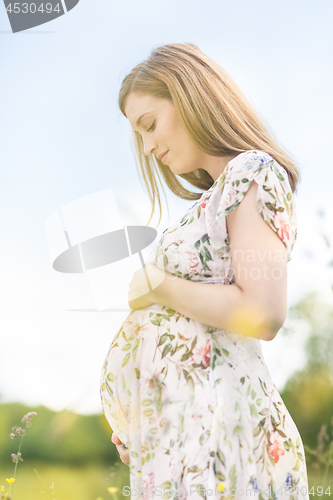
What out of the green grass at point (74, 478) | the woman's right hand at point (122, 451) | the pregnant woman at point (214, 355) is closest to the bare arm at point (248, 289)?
the pregnant woman at point (214, 355)

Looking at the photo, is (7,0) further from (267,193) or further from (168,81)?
(267,193)

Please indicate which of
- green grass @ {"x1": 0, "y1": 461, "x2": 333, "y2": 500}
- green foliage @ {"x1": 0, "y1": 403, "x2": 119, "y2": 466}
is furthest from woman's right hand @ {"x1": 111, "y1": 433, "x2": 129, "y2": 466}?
green foliage @ {"x1": 0, "y1": 403, "x2": 119, "y2": 466}

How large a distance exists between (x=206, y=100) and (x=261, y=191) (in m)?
0.34

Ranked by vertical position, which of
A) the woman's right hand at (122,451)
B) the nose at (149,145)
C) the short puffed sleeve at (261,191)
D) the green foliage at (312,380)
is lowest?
the green foliage at (312,380)

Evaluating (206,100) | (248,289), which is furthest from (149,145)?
(248,289)

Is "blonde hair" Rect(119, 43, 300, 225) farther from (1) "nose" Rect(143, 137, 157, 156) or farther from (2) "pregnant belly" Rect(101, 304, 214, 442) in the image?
(2) "pregnant belly" Rect(101, 304, 214, 442)

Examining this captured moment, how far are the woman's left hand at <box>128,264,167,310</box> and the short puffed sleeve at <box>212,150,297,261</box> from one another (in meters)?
0.16

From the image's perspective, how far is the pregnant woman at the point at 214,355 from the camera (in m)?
0.68

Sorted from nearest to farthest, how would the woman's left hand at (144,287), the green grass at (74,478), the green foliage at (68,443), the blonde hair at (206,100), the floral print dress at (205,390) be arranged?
the floral print dress at (205,390) → the woman's left hand at (144,287) → the blonde hair at (206,100) → the green grass at (74,478) → the green foliage at (68,443)

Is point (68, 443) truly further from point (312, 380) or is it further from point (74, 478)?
point (312, 380)

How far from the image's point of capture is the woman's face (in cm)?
102

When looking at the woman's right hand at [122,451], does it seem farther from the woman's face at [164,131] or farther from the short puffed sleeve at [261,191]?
the woman's face at [164,131]

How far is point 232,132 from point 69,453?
2.54m

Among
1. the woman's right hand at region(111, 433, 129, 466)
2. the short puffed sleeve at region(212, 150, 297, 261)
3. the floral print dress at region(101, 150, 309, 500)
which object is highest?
the short puffed sleeve at region(212, 150, 297, 261)
